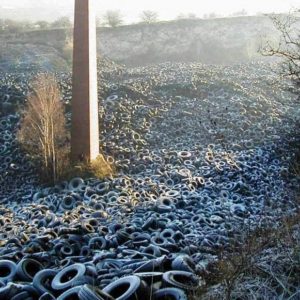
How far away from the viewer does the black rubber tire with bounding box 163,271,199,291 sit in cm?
560

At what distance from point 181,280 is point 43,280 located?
6.06ft

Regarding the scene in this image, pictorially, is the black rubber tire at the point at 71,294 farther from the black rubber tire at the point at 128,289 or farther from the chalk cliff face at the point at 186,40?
the chalk cliff face at the point at 186,40

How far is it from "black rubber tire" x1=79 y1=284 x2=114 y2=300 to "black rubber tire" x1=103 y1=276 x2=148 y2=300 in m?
0.17

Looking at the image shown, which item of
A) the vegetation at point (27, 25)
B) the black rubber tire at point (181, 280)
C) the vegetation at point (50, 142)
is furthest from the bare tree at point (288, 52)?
the vegetation at point (27, 25)

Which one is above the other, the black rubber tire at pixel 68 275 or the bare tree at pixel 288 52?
the bare tree at pixel 288 52

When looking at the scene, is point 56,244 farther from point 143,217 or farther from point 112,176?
point 112,176

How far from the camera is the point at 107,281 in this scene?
6.14 metres

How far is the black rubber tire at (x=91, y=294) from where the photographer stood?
16.8 feet

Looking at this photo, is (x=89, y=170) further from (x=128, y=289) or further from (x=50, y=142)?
(x=128, y=289)

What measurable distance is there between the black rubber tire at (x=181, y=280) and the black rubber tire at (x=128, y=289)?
343 mm

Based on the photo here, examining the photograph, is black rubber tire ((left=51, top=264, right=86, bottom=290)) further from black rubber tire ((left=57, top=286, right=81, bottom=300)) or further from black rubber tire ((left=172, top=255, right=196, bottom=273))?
black rubber tire ((left=172, top=255, right=196, bottom=273))

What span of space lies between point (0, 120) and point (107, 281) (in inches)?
428

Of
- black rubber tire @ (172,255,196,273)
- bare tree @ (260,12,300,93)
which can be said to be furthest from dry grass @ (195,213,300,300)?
bare tree @ (260,12,300,93)

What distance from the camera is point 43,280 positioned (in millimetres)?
6309
